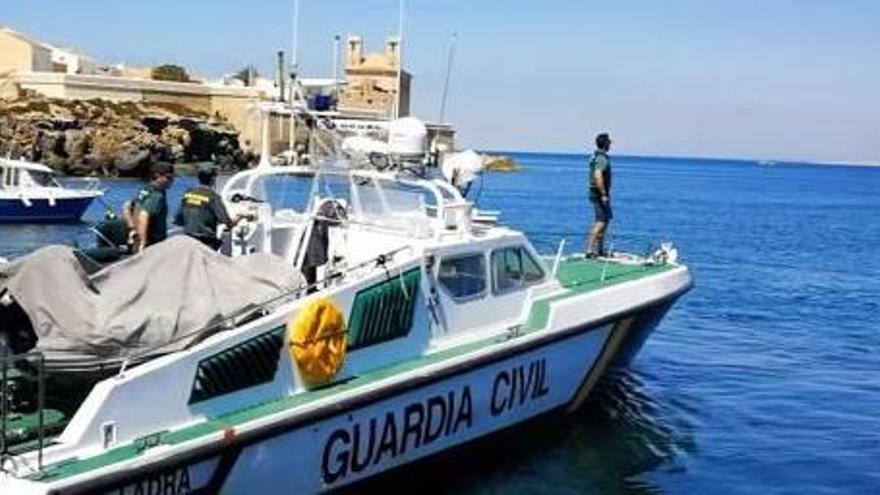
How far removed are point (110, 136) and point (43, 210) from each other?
34383 mm

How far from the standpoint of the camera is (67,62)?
10900 cm

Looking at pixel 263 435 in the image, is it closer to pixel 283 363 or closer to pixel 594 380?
pixel 283 363

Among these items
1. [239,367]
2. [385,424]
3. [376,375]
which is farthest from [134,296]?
[385,424]

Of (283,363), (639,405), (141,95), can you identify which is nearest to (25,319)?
(283,363)

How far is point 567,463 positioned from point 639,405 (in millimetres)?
3064

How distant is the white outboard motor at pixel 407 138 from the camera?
11.3 metres

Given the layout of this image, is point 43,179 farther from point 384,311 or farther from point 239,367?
point 239,367

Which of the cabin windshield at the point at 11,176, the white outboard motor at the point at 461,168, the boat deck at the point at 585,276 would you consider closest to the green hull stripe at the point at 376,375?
the boat deck at the point at 585,276

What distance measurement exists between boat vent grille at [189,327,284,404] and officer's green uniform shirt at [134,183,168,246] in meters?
2.17

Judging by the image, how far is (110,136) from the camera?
7144 centimetres

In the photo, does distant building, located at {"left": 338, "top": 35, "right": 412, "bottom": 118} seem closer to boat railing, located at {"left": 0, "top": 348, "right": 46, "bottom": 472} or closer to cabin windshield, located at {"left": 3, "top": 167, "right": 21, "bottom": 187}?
boat railing, located at {"left": 0, "top": 348, "right": 46, "bottom": 472}

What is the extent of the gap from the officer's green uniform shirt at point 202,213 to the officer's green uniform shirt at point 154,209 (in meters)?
0.24

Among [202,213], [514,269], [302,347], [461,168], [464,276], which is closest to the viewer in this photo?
[302,347]

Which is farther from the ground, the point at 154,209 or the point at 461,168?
the point at 461,168
